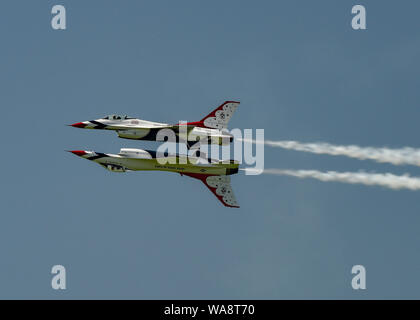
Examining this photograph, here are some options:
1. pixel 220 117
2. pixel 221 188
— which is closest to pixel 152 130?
pixel 220 117

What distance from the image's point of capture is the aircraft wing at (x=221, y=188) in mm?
85062

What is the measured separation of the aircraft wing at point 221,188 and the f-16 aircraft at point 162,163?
0.34 m

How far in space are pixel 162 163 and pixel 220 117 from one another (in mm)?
7754

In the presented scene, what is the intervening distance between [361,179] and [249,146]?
11798mm

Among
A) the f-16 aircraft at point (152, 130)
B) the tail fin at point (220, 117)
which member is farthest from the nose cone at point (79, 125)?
the tail fin at point (220, 117)

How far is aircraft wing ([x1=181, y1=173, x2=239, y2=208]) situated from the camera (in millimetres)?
85062

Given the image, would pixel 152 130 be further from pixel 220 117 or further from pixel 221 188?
pixel 221 188

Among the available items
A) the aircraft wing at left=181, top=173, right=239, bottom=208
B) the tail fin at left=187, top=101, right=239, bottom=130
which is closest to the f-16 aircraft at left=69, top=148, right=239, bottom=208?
the aircraft wing at left=181, top=173, right=239, bottom=208

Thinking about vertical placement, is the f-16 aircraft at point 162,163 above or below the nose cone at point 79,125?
below

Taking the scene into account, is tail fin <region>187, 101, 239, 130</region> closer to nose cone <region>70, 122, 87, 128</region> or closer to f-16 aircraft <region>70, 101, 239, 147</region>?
f-16 aircraft <region>70, 101, 239, 147</region>

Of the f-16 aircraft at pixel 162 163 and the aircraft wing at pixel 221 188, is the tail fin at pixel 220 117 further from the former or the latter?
the aircraft wing at pixel 221 188

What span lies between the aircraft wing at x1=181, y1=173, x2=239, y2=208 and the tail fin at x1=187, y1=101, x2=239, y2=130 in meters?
5.22

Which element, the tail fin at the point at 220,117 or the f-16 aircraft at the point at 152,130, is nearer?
the f-16 aircraft at the point at 152,130

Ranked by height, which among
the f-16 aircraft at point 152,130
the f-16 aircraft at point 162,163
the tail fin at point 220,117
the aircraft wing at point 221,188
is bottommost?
the aircraft wing at point 221,188
